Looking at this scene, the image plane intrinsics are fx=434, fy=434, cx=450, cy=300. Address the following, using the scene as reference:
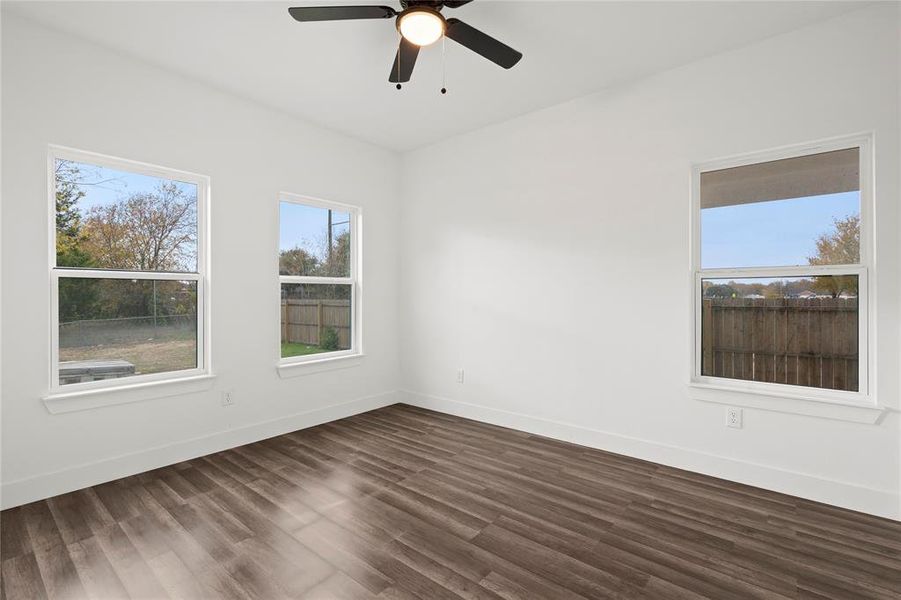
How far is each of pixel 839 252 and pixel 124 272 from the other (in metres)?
4.71

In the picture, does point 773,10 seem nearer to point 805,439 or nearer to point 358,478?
point 805,439

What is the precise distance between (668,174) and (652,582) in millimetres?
2630

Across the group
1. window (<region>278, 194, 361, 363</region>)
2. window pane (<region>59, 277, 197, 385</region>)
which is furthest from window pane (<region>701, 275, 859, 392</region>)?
window pane (<region>59, 277, 197, 385</region>)

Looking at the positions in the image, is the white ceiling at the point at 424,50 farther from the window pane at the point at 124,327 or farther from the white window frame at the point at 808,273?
the window pane at the point at 124,327

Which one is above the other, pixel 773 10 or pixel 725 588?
pixel 773 10

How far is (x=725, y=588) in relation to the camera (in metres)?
1.88

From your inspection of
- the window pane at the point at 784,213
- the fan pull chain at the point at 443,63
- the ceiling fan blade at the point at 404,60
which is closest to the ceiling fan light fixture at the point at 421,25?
the ceiling fan blade at the point at 404,60

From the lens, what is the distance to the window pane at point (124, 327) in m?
2.84

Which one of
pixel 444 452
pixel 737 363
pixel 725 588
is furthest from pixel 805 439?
pixel 444 452

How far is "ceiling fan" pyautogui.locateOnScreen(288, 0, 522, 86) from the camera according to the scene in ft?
7.01

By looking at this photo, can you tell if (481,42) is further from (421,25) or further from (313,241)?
(313,241)

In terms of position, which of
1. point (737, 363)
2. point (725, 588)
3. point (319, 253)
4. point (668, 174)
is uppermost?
point (668, 174)

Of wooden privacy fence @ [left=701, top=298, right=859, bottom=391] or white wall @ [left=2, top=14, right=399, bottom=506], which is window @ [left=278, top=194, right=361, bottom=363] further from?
wooden privacy fence @ [left=701, top=298, right=859, bottom=391]

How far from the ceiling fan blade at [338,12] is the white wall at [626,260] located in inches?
80.6
